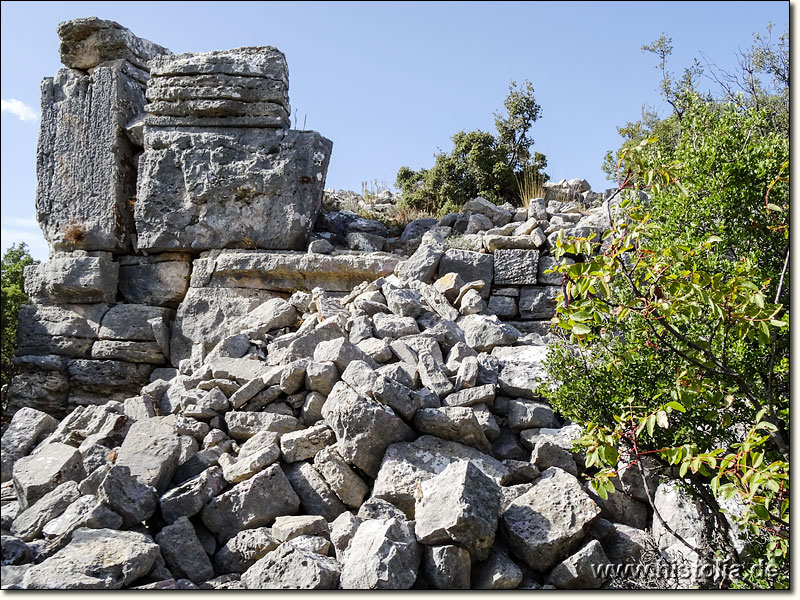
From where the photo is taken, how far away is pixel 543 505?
409cm

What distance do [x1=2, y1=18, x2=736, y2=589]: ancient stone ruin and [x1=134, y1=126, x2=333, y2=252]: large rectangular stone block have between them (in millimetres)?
28

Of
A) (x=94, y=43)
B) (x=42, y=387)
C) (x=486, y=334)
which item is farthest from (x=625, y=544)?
(x=94, y=43)

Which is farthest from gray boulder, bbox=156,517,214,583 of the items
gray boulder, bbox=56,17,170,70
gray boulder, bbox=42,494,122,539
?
gray boulder, bbox=56,17,170,70

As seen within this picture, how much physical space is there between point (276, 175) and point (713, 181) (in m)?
5.68

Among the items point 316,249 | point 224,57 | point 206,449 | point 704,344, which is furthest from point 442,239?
point 704,344

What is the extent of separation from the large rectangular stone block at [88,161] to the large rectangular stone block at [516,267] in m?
4.81

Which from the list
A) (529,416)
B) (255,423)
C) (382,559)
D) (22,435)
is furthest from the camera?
(22,435)

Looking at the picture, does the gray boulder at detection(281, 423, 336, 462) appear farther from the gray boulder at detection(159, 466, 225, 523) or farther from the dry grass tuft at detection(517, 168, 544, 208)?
the dry grass tuft at detection(517, 168, 544, 208)

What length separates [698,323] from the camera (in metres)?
3.54

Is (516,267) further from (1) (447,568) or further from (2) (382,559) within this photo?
(2) (382,559)

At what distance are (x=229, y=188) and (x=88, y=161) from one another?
2.02m

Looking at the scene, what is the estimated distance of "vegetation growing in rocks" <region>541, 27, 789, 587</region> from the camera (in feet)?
8.95

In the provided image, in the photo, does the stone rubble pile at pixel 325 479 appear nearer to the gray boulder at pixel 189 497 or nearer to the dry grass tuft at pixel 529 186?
the gray boulder at pixel 189 497

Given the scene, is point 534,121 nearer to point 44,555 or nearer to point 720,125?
point 720,125
